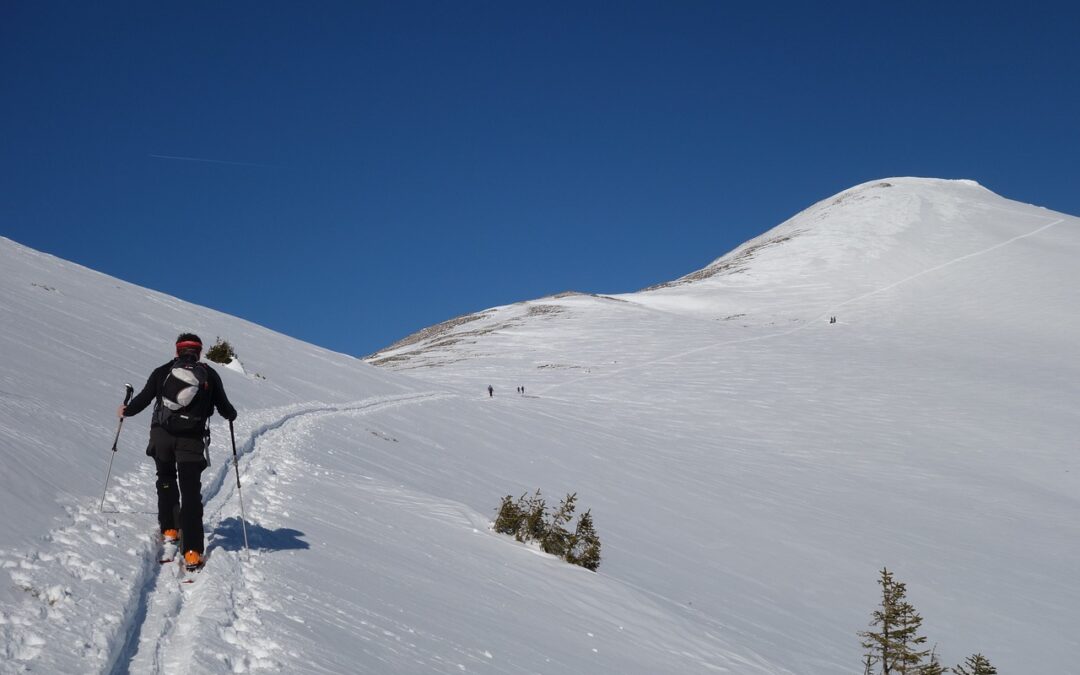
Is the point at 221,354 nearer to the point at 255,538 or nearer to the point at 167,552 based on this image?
the point at 255,538

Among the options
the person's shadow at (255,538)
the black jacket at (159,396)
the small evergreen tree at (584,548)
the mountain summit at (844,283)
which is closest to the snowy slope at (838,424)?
the mountain summit at (844,283)

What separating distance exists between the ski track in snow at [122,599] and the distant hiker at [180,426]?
A: 0.30 m

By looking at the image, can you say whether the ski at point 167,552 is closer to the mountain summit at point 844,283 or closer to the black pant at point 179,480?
the black pant at point 179,480

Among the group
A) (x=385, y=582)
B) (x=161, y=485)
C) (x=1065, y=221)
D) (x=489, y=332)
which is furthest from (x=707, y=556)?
(x=1065, y=221)

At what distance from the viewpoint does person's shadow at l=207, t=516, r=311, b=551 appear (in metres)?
6.26

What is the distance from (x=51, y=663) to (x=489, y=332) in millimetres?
48816

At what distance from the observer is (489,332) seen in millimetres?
52375

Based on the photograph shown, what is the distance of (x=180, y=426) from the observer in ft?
19.9

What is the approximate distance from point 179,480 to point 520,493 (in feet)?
27.7

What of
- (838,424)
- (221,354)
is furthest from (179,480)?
(838,424)

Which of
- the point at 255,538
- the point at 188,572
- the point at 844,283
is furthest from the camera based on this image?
the point at 844,283

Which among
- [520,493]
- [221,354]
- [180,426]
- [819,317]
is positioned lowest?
[180,426]

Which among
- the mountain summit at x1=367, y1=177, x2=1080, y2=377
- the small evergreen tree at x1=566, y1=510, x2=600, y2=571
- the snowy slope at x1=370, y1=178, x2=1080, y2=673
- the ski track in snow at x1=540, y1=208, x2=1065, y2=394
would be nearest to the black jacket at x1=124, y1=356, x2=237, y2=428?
the small evergreen tree at x1=566, y1=510, x2=600, y2=571

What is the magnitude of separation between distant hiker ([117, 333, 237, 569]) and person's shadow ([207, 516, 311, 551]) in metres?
0.42
